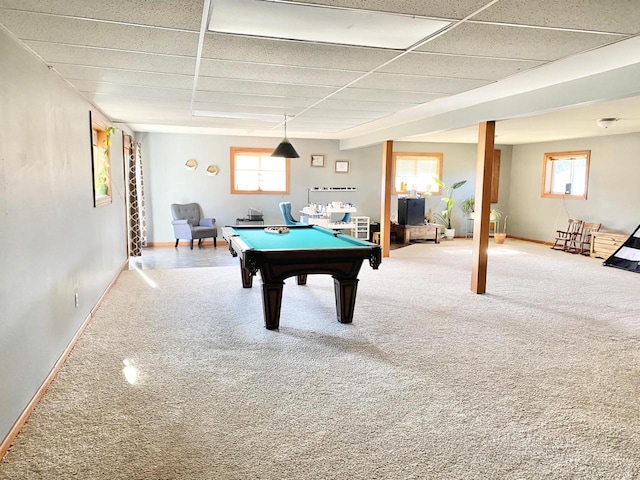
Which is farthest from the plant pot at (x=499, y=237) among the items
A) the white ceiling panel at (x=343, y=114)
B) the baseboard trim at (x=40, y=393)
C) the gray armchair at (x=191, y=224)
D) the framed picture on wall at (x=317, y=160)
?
the baseboard trim at (x=40, y=393)

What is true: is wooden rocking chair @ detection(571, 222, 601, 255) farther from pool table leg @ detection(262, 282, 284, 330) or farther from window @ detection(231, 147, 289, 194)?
pool table leg @ detection(262, 282, 284, 330)

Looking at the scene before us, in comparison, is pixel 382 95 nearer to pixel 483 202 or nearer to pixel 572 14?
pixel 483 202

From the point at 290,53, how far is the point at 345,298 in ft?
7.49

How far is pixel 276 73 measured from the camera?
362 cm

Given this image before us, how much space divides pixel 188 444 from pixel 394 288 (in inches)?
153

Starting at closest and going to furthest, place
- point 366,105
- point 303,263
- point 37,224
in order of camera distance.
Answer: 1. point 37,224
2. point 303,263
3. point 366,105

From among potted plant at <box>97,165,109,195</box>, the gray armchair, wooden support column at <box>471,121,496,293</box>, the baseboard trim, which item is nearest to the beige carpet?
the baseboard trim

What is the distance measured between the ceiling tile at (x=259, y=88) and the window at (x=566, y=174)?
23.8ft

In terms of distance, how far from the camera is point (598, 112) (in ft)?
19.6

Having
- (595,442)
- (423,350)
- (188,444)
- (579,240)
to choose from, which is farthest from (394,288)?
(579,240)

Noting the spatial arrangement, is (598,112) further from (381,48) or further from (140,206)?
(140,206)

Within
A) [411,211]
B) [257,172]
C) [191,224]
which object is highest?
[257,172]

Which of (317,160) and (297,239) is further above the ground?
(317,160)

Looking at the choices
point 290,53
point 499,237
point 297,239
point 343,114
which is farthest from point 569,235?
point 290,53
